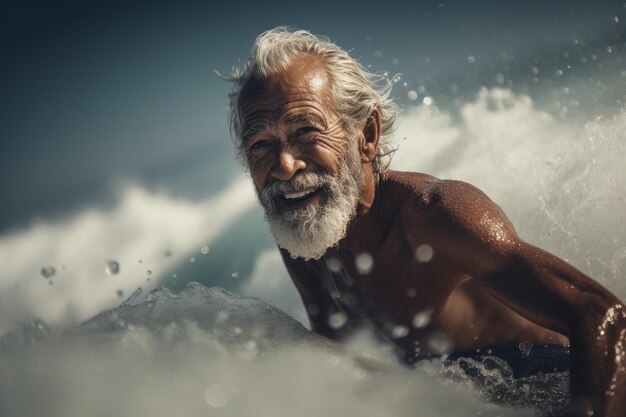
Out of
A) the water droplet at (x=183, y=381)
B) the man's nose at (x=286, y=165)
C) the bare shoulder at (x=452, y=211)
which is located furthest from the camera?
the man's nose at (x=286, y=165)

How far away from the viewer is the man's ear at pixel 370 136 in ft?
9.99

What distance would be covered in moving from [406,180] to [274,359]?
4.04ft

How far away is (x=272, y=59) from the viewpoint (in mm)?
2822

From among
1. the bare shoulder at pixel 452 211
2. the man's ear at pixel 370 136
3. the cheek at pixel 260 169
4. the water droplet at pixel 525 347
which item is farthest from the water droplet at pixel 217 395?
the water droplet at pixel 525 347

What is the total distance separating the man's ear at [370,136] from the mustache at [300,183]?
1.27ft

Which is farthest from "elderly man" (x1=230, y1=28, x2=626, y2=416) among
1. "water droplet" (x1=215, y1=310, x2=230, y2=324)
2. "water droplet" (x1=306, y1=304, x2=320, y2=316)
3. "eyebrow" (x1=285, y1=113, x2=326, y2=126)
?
"water droplet" (x1=215, y1=310, x2=230, y2=324)

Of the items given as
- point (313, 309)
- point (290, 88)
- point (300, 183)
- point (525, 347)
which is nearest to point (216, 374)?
point (300, 183)

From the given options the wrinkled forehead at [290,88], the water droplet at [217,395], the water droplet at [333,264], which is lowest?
the water droplet at [217,395]

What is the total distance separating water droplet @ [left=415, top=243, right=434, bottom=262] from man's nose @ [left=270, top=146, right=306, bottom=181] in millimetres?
752

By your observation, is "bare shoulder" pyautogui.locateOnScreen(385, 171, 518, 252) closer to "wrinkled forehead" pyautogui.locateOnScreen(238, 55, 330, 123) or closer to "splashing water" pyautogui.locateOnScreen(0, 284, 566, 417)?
"wrinkled forehead" pyautogui.locateOnScreen(238, 55, 330, 123)

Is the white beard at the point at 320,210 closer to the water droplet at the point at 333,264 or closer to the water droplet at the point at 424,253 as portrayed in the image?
the water droplet at the point at 333,264

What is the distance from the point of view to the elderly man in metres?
2.39

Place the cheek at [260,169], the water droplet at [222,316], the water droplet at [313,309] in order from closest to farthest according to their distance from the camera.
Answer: the cheek at [260,169] < the water droplet at [222,316] < the water droplet at [313,309]

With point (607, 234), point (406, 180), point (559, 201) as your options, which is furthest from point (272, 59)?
point (559, 201)
